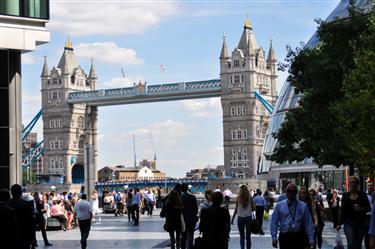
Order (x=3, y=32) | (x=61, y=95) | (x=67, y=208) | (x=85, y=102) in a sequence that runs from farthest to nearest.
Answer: (x=61, y=95), (x=85, y=102), (x=67, y=208), (x=3, y=32)

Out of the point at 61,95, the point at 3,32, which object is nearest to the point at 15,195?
the point at 3,32

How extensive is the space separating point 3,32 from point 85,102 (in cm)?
15429

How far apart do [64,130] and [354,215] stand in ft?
567

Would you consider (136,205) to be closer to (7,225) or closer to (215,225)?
(215,225)

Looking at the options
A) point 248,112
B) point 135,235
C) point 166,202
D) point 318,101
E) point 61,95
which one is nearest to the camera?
point 166,202

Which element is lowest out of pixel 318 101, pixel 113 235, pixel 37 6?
pixel 113 235

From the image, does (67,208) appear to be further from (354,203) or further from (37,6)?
(354,203)

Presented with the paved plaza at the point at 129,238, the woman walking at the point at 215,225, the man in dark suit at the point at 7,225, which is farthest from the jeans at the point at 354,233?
the paved plaza at the point at 129,238

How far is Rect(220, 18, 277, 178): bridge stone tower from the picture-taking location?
163 meters

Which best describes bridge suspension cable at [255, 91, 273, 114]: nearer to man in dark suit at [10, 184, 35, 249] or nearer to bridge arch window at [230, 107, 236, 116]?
bridge arch window at [230, 107, 236, 116]

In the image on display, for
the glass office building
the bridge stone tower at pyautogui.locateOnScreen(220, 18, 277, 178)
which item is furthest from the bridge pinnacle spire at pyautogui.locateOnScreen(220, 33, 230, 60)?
the glass office building

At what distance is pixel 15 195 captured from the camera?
12.7 meters

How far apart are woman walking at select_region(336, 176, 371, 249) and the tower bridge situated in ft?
429

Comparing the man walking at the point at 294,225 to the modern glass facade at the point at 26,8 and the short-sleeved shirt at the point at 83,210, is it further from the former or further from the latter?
the modern glass facade at the point at 26,8
